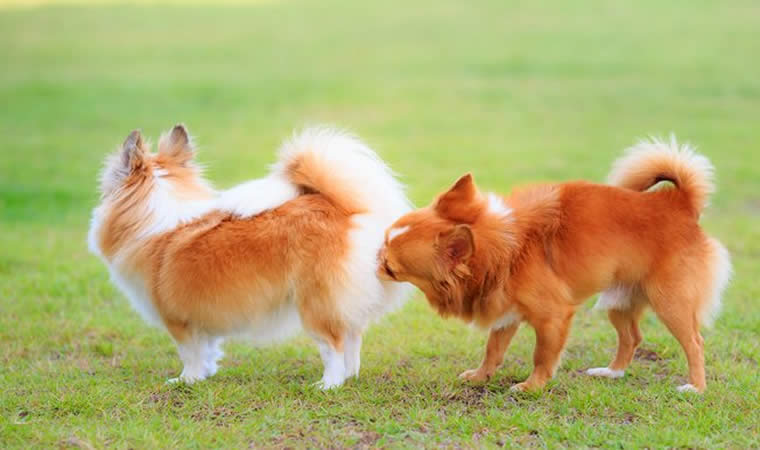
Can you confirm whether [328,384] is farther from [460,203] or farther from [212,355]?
[460,203]

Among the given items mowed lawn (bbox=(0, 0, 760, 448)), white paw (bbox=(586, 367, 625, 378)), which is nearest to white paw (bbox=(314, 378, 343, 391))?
mowed lawn (bbox=(0, 0, 760, 448))

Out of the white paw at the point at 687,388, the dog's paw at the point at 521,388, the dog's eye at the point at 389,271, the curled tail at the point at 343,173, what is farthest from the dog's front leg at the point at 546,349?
the curled tail at the point at 343,173

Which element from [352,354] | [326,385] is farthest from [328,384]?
[352,354]

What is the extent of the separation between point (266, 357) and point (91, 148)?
886 centimetres

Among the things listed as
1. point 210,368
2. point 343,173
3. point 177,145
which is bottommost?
point 210,368

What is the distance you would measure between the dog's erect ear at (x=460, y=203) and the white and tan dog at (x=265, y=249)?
1.42 feet

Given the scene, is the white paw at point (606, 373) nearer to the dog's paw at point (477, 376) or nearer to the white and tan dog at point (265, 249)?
the dog's paw at point (477, 376)

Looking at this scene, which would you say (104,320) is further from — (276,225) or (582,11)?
(582,11)

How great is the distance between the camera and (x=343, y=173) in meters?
5.48

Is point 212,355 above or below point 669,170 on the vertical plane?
below

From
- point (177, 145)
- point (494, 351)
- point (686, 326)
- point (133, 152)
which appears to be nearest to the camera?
point (686, 326)

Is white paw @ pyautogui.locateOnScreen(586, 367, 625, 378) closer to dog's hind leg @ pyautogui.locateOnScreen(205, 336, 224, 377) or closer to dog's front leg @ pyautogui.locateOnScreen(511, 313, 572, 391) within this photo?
dog's front leg @ pyautogui.locateOnScreen(511, 313, 572, 391)

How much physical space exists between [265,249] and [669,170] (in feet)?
7.81

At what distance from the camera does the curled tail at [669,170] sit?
5.29 metres
